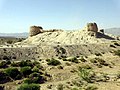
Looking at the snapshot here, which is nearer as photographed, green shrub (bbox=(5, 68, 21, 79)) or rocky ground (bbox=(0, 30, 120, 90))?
rocky ground (bbox=(0, 30, 120, 90))

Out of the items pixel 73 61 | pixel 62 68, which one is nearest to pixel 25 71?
pixel 62 68

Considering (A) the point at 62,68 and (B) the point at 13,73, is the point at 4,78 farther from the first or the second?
(A) the point at 62,68

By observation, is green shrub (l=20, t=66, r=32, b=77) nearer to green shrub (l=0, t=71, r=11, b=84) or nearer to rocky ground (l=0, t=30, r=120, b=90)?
rocky ground (l=0, t=30, r=120, b=90)

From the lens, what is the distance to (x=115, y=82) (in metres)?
32.6

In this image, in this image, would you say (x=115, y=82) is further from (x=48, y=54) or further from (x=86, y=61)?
(x=48, y=54)

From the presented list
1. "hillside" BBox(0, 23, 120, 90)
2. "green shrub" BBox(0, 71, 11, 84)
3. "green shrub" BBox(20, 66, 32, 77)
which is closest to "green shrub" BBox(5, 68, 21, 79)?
"hillside" BBox(0, 23, 120, 90)

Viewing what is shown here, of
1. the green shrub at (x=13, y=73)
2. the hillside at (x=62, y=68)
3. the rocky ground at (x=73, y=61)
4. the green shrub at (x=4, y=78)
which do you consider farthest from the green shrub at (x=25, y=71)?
the green shrub at (x=4, y=78)

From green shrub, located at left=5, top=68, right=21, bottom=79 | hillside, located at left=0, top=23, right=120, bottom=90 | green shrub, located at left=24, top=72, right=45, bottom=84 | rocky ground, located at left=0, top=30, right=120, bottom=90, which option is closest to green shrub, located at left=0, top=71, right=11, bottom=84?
hillside, located at left=0, top=23, right=120, bottom=90

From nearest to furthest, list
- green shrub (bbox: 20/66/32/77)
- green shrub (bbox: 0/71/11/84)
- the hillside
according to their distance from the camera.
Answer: the hillside < green shrub (bbox: 0/71/11/84) < green shrub (bbox: 20/66/32/77)

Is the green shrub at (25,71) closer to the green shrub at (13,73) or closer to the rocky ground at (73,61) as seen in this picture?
the green shrub at (13,73)

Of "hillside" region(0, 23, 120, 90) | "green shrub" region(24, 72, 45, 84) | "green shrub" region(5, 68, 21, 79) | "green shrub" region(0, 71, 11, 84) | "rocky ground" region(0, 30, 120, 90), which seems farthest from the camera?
"green shrub" region(5, 68, 21, 79)

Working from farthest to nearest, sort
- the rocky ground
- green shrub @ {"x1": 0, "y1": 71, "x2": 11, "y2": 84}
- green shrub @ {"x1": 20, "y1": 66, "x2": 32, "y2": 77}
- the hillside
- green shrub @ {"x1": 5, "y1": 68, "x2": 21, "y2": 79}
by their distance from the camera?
green shrub @ {"x1": 20, "y1": 66, "x2": 32, "y2": 77}
green shrub @ {"x1": 5, "y1": 68, "x2": 21, "y2": 79}
green shrub @ {"x1": 0, "y1": 71, "x2": 11, "y2": 84}
the rocky ground
the hillside

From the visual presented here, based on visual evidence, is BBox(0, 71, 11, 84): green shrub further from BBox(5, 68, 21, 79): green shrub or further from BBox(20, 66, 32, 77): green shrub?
BBox(20, 66, 32, 77): green shrub

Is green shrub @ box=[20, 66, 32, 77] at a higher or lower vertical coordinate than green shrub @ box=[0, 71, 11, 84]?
higher
